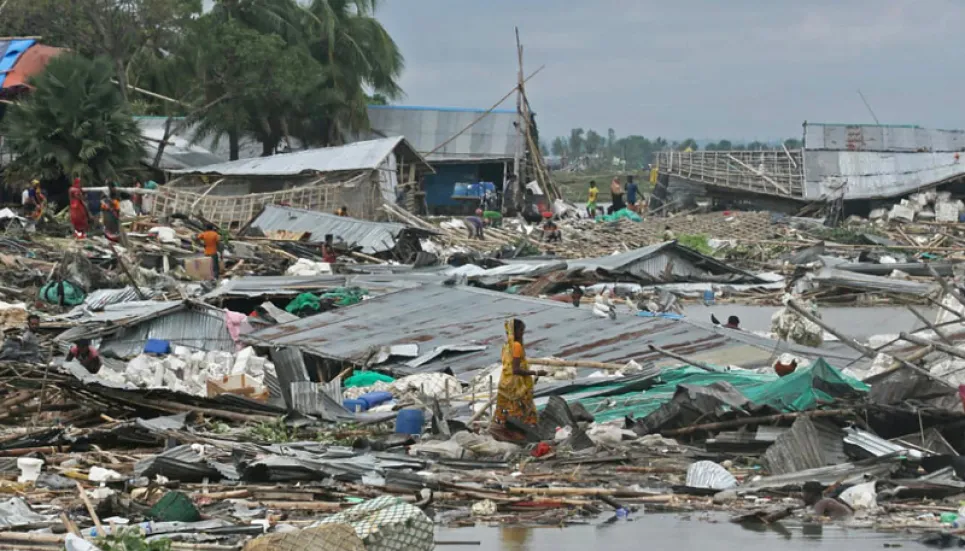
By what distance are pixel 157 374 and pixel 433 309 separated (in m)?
3.84

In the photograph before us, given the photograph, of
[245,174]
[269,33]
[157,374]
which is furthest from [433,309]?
[269,33]

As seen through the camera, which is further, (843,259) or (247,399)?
(843,259)

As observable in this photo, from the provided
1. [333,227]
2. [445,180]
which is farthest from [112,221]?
[445,180]

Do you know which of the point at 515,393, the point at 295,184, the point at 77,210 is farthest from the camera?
the point at 295,184

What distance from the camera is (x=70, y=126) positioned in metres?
30.2

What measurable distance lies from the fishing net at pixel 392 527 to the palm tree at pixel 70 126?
2455 cm

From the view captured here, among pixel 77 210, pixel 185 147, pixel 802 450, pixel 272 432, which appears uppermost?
pixel 185 147

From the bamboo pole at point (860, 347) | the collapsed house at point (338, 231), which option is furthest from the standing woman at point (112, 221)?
the bamboo pole at point (860, 347)

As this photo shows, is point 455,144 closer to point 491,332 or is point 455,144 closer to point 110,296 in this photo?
point 110,296

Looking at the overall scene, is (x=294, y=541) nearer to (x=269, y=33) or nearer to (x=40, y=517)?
(x=40, y=517)

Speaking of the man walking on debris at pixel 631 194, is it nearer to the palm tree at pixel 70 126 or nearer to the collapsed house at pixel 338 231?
the collapsed house at pixel 338 231

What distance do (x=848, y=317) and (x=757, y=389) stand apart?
859 centimetres

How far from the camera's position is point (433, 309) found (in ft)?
54.8

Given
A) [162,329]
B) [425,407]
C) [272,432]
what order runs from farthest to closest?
[162,329], [425,407], [272,432]
